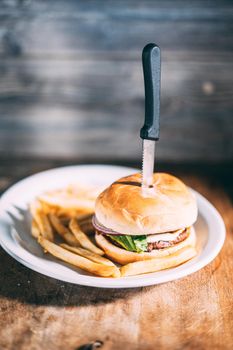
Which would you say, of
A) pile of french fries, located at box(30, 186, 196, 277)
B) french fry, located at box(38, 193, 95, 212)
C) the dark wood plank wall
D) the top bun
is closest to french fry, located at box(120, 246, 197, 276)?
pile of french fries, located at box(30, 186, 196, 277)

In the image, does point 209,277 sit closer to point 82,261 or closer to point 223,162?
point 82,261

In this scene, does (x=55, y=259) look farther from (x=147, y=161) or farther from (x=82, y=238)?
(x=147, y=161)

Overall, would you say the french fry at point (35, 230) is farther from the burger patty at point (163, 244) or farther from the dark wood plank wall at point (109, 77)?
the dark wood plank wall at point (109, 77)

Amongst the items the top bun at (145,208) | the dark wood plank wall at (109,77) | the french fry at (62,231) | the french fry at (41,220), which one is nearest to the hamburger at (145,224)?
the top bun at (145,208)

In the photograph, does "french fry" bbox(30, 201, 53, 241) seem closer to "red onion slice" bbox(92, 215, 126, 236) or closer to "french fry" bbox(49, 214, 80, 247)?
"french fry" bbox(49, 214, 80, 247)

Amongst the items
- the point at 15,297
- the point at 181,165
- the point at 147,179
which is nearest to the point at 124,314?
Answer: the point at 15,297

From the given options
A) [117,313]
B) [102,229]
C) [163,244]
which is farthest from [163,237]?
[117,313]

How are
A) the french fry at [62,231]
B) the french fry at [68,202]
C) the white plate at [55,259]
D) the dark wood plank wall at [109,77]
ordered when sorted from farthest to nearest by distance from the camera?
the dark wood plank wall at [109,77] < the french fry at [68,202] < the french fry at [62,231] < the white plate at [55,259]

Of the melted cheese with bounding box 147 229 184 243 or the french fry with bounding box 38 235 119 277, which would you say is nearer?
the french fry with bounding box 38 235 119 277
